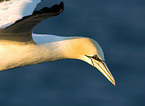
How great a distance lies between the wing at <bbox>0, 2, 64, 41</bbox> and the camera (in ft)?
24.6

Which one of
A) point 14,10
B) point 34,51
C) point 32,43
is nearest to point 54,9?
point 14,10

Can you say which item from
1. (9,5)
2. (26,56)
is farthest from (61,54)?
(9,5)

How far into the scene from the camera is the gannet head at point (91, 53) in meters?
10.8

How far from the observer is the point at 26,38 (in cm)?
958

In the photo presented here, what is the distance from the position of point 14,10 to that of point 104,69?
3787 mm

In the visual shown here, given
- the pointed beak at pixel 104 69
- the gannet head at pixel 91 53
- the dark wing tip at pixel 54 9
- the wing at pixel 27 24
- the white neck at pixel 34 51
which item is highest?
the dark wing tip at pixel 54 9

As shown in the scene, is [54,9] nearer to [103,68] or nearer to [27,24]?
[27,24]

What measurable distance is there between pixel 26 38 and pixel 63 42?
1250 mm

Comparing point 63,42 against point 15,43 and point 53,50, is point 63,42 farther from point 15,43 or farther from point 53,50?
point 15,43

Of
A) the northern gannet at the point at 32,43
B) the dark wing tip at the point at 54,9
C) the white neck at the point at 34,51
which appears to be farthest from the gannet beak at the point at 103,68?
the dark wing tip at the point at 54,9

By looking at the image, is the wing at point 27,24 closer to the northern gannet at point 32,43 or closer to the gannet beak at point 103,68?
the northern gannet at point 32,43

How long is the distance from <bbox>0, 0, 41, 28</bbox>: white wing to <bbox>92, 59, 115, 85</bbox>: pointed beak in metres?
3.29

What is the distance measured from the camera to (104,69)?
36.1 ft

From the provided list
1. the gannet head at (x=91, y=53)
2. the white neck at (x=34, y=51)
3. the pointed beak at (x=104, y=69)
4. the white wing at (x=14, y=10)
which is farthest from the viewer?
the pointed beak at (x=104, y=69)
